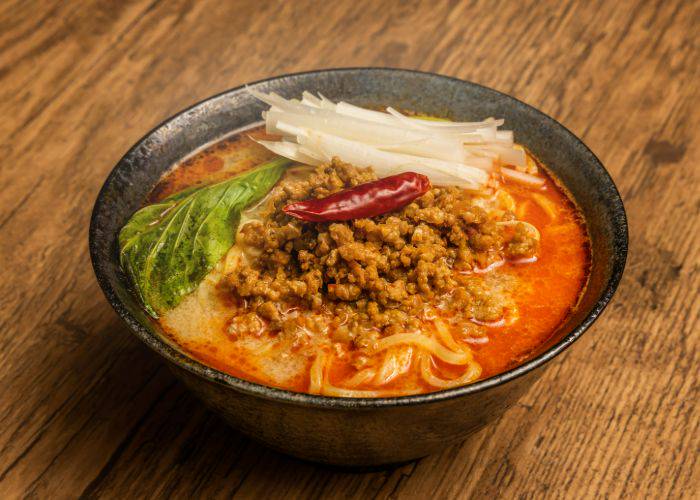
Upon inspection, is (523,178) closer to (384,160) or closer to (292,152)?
(384,160)

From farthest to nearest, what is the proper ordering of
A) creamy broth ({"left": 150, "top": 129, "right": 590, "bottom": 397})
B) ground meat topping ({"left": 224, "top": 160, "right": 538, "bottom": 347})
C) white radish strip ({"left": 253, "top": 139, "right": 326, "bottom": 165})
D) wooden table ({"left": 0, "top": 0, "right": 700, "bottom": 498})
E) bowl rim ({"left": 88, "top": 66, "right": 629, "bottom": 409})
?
white radish strip ({"left": 253, "top": 139, "right": 326, "bottom": 165})
wooden table ({"left": 0, "top": 0, "right": 700, "bottom": 498})
ground meat topping ({"left": 224, "top": 160, "right": 538, "bottom": 347})
creamy broth ({"left": 150, "top": 129, "right": 590, "bottom": 397})
bowl rim ({"left": 88, "top": 66, "right": 629, "bottom": 409})

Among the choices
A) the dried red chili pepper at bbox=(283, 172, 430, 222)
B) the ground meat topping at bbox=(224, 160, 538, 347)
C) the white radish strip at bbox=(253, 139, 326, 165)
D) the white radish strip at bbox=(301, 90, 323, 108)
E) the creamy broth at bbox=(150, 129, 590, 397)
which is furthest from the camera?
the white radish strip at bbox=(301, 90, 323, 108)

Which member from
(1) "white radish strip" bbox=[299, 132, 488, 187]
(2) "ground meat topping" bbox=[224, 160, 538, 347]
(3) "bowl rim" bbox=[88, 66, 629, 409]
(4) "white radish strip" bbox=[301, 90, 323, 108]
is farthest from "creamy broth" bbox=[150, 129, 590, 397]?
(4) "white radish strip" bbox=[301, 90, 323, 108]

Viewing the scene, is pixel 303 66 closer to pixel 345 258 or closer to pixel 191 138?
pixel 191 138

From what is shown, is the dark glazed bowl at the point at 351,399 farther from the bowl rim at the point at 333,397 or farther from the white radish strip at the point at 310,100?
the white radish strip at the point at 310,100

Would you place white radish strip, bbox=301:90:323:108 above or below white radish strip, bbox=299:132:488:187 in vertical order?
above

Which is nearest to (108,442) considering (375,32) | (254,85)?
(254,85)

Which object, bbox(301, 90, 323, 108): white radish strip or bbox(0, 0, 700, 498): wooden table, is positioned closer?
bbox(0, 0, 700, 498): wooden table

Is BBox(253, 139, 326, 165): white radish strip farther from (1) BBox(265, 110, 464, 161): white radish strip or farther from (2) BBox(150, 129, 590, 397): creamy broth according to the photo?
(2) BBox(150, 129, 590, 397): creamy broth
